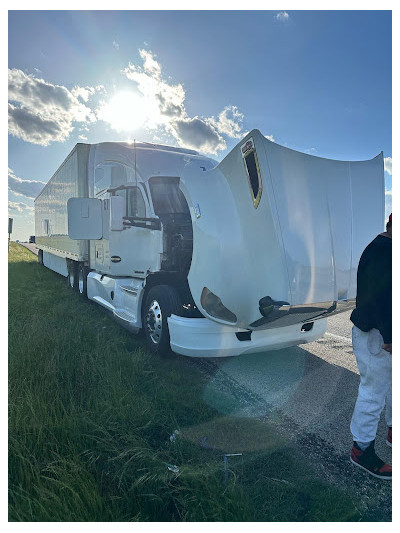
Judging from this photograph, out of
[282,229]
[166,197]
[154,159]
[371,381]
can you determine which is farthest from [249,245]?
[154,159]

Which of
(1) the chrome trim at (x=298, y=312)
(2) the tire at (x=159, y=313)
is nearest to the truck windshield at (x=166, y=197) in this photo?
(2) the tire at (x=159, y=313)

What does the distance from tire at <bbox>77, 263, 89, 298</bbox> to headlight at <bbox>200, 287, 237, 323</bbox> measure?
4.92 m

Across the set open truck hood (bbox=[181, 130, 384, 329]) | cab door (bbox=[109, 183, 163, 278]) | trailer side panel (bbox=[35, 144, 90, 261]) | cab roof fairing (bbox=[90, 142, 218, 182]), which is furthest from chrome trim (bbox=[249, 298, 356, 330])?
trailer side panel (bbox=[35, 144, 90, 261])

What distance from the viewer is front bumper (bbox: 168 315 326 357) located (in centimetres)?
360

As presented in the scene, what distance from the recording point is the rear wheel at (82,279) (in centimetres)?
777

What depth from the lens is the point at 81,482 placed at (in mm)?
2061

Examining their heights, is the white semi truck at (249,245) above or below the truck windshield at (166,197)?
below

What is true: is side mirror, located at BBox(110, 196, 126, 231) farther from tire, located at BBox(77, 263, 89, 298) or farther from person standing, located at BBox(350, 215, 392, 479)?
person standing, located at BBox(350, 215, 392, 479)

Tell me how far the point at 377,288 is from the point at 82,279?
691cm

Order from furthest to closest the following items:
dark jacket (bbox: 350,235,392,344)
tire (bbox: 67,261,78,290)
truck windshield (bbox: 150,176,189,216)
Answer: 1. tire (bbox: 67,261,78,290)
2. truck windshield (bbox: 150,176,189,216)
3. dark jacket (bbox: 350,235,392,344)

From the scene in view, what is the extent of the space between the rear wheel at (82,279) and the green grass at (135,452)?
152 inches

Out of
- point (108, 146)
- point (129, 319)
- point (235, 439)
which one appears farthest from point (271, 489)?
point (108, 146)

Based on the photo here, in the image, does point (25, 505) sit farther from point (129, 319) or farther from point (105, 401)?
point (129, 319)

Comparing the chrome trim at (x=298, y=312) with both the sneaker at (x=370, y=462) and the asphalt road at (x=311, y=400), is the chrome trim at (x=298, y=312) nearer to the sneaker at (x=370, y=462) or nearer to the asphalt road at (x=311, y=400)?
the asphalt road at (x=311, y=400)
